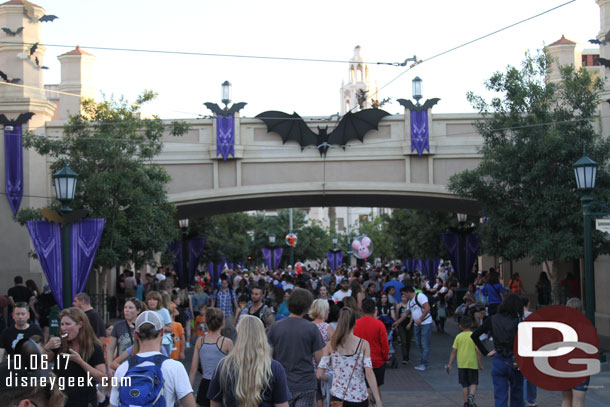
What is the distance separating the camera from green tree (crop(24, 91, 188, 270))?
18.9m

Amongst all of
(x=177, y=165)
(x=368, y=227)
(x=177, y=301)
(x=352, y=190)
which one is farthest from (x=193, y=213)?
(x=368, y=227)

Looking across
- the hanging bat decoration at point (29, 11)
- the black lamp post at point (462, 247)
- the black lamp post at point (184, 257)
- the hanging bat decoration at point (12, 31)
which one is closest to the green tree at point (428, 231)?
the black lamp post at point (462, 247)

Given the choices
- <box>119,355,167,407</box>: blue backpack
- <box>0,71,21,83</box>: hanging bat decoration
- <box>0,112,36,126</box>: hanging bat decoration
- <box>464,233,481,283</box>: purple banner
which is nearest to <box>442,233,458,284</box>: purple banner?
<box>464,233,481,283</box>: purple banner

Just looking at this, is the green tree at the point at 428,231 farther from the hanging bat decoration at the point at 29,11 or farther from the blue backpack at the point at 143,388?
the blue backpack at the point at 143,388

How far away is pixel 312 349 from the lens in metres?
7.53

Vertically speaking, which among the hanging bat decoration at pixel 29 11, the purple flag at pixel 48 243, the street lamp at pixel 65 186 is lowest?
the purple flag at pixel 48 243

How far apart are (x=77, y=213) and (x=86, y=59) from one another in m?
14.4

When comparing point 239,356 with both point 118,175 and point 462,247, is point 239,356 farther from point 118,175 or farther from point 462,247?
point 462,247

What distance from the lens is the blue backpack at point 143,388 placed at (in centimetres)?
538

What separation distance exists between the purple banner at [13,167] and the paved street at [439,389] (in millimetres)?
8600

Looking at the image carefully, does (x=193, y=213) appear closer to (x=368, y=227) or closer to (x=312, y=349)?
(x=312, y=349)

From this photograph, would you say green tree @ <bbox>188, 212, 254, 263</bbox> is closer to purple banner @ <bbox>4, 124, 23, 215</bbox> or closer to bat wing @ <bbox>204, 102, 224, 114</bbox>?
bat wing @ <bbox>204, 102, 224, 114</bbox>
